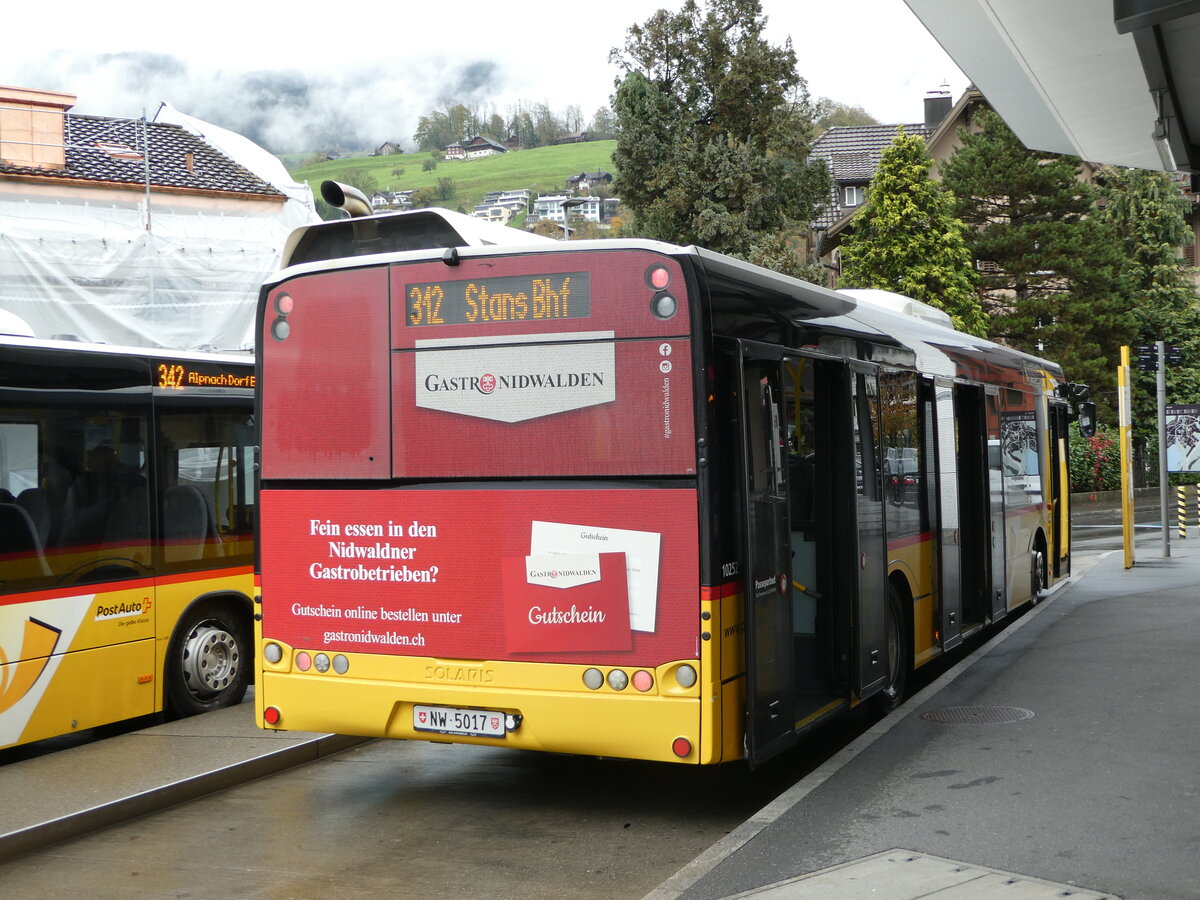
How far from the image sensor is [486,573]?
22.6ft

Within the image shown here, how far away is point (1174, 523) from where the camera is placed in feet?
107

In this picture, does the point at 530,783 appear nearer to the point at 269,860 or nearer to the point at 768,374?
the point at 269,860

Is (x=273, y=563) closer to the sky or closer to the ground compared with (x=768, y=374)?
closer to the ground

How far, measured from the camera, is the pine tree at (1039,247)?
4622 centimetres

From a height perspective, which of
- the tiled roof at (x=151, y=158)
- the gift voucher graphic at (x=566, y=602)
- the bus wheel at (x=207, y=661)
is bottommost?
the bus wheel at (x=207, y=661)

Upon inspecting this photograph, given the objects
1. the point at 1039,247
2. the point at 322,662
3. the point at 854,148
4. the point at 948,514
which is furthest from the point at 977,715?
the point at 854,148

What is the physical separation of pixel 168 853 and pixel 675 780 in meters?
3.02

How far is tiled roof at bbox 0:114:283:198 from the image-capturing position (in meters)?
40.6

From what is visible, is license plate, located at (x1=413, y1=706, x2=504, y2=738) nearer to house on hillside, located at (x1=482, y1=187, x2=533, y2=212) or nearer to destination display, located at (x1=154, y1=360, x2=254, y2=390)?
destination display, located at (x1=154, y1=360, x2=254, y2=390)

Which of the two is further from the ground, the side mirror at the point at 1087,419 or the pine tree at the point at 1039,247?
the pine tree at the point at 1039,247

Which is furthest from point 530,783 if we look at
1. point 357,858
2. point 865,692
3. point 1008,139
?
point 1008,139

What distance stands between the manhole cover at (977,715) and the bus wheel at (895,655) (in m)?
0.35

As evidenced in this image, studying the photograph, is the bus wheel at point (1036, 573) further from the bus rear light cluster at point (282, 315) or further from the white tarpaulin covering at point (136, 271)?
A: the white tarpaulin covering at point (136, 271)

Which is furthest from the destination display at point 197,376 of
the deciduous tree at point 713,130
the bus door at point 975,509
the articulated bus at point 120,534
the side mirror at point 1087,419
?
the deciduous tree at point 713,130
